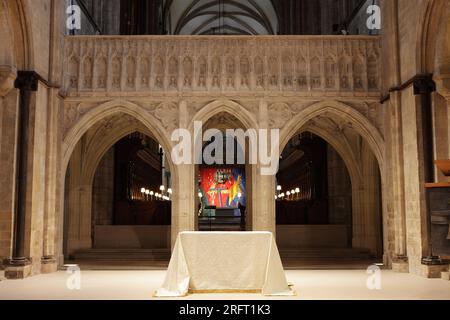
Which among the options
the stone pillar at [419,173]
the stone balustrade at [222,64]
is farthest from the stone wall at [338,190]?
the stone pillar at [419,173]

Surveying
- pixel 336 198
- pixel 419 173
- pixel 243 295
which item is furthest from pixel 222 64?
pixel 336 198

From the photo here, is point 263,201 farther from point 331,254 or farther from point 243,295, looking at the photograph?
point 243,295

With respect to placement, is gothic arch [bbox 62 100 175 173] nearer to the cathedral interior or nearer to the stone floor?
the cathedral interior

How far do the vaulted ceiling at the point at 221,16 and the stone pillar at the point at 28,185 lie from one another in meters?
15.0

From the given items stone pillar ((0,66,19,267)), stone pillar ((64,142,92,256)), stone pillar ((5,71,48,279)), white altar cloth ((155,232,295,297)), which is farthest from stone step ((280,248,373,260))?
stone pillar ((0,66,19,267))

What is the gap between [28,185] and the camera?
9.28 m

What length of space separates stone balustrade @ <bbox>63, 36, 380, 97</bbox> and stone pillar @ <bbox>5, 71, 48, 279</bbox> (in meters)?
1.66

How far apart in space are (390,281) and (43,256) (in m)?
6.38

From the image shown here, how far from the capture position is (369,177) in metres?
13.4

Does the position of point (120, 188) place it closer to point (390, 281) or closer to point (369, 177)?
point (369, 177)

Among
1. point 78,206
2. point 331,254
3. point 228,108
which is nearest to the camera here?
point 228,108

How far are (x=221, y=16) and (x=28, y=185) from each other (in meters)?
20.9

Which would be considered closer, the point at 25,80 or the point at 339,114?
the point at 25,80

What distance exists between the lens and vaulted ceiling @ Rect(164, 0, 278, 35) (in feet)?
82.1
